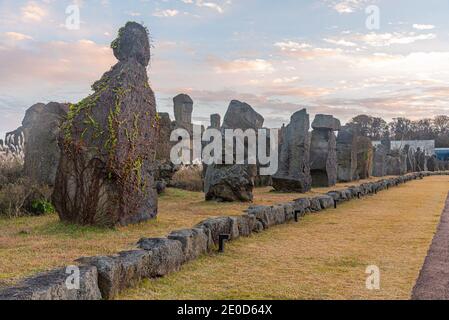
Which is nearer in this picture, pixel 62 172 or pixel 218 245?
pixel 218 245

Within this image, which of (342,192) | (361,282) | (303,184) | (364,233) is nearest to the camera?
(361,282)

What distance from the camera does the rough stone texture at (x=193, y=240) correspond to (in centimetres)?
632

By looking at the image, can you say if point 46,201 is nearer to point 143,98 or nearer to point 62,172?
point 62,172

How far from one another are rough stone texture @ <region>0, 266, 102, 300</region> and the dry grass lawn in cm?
48

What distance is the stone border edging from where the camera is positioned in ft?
13.0

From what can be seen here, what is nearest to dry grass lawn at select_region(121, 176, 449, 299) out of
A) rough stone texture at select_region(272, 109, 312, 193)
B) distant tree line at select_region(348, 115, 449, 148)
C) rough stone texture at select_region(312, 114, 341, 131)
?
rough stone texture at select_region(272, 109, 312, 193)

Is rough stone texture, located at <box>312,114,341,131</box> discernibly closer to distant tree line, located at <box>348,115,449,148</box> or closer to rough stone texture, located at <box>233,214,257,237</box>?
rough stone texture, located at <box>233,214,257,237</box>

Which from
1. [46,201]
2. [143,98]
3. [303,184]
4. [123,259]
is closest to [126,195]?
[143,98]

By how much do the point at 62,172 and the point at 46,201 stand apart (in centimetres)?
214

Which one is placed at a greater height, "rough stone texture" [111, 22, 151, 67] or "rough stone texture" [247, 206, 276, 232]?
"rough stone texture" [111, 22, 151, 67]

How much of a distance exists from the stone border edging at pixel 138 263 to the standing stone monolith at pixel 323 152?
1247cm

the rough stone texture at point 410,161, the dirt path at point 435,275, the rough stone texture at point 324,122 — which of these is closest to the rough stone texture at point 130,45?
the dirt path at point 435,275

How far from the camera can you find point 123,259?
5113 millimetres

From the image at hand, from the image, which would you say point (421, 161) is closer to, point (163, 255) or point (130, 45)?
point (130, 45)
